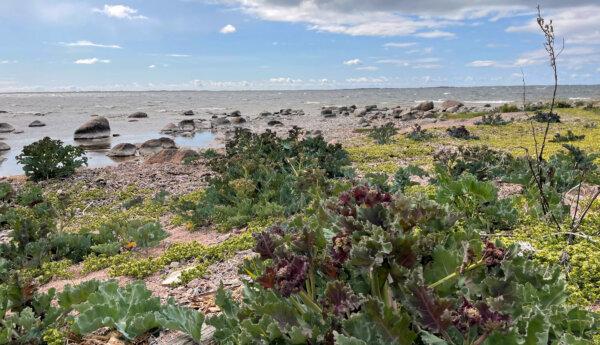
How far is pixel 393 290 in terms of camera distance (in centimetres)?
206

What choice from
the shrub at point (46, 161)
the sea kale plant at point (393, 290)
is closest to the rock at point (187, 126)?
the shrub at point (46, 161)

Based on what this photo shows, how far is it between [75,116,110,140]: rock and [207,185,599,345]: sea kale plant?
80.7ft

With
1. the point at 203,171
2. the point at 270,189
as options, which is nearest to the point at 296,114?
the point at 203,171

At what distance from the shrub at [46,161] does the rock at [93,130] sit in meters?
13.6

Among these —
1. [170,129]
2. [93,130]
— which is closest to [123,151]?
[93,130]

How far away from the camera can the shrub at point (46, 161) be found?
11.6 metres

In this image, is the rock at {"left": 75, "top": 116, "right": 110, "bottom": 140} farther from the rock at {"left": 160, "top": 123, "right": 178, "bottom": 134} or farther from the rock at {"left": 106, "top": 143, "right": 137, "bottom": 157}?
the rock at {"left": 106, "top": 143, "right": 137, "bottom": 157}

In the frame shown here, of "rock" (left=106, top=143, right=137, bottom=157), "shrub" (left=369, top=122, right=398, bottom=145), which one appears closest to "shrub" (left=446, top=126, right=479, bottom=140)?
"shrub" (left=369, top=122, right=398, bottom=145)

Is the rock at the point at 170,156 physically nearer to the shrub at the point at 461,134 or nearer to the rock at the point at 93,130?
Result: the shrub at the point at 461,134

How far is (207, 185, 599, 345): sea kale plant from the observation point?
5.98 ft

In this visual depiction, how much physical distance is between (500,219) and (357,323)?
2973mm

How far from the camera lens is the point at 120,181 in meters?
11.0

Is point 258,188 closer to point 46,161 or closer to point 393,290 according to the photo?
point 393,290

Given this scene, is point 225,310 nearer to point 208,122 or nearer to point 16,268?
point 16,268
